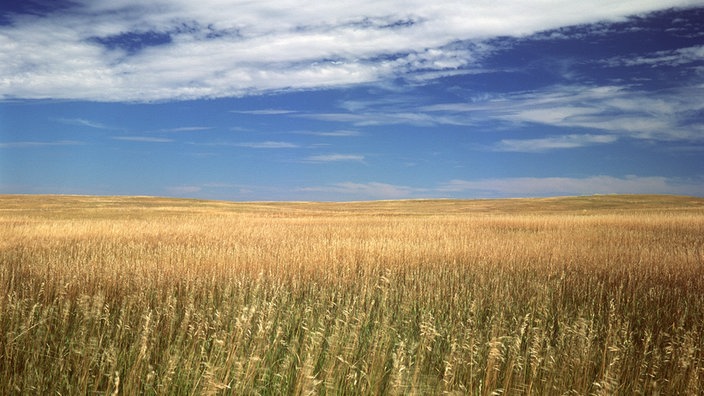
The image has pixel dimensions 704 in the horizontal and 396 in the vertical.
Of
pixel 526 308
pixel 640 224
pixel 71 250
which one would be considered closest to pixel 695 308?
pixel 526 308

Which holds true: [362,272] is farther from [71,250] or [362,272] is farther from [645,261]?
[71,250]

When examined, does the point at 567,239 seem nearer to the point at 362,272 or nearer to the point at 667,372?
the point at 362,272

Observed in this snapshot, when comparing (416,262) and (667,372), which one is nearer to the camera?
(667,372)

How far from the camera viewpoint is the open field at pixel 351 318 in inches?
172

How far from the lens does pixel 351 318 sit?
6.59 meters

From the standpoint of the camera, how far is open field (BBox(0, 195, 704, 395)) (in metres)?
4.37

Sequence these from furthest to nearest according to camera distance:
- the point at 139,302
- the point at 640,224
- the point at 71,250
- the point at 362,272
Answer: the point at 640,224 → the point at 71,250 → the point at 362,272 → the point at 139,302

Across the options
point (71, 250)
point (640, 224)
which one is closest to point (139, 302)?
point (71, 250)

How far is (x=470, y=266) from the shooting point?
38.3 feet

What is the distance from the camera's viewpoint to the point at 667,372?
5.27m

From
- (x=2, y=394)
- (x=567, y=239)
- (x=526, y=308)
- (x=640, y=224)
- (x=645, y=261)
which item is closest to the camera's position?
(x=2, y=394)

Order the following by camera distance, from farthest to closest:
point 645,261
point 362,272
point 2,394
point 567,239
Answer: point 567,239 < point 645,261 < point 362,272 < point 2,394

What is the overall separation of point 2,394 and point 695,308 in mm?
9330

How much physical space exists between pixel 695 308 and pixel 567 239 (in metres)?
10.8
